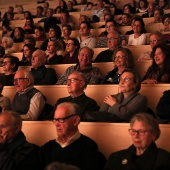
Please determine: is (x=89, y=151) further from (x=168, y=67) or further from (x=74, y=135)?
(x=168, y=67)

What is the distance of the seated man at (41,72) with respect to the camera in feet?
11.5

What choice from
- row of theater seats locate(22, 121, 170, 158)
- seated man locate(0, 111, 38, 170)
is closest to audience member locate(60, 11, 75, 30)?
row of theater seats locate(22, 121, 170, 158)

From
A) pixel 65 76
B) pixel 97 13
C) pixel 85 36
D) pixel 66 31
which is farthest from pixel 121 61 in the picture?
pixel 97 13

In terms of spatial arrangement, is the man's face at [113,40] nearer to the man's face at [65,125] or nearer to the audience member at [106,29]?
the audience member at [106,29]

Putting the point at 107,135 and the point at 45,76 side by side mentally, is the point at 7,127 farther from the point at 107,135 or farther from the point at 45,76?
the point at 45,76

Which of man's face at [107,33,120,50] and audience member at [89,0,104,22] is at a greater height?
audience member at [89,0,104,22]

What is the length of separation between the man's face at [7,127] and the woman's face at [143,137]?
681mm

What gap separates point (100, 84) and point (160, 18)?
2.31 meters

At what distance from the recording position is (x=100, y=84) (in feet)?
10.1

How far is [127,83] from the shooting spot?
2.61 meters

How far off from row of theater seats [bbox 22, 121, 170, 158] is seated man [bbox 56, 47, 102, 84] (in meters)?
0.83

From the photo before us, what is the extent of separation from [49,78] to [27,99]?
0.56 metres

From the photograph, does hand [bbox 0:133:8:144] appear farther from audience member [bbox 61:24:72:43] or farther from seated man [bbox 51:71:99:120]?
audience member [bbox 61:24:72:43]

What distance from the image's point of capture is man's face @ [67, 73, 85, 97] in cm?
277
